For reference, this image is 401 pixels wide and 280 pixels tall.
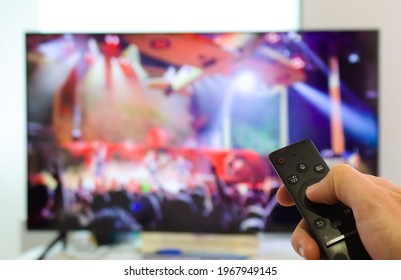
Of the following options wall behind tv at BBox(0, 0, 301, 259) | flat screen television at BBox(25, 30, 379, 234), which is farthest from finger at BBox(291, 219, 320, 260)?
wall behind tv at BBox(0, 0, 301, 259)

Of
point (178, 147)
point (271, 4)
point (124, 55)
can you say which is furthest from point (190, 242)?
point (271, 4)

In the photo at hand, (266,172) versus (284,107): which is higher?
(284,107)

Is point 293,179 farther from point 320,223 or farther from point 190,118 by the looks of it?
point 190,118

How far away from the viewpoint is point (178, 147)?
1.12 m

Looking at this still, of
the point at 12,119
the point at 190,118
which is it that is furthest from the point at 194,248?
the point at 12,119

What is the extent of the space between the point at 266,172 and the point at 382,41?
41 cm

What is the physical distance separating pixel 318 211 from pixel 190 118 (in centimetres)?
63

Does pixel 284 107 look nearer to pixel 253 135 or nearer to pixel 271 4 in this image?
pixel 253 135

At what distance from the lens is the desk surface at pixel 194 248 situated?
114cm

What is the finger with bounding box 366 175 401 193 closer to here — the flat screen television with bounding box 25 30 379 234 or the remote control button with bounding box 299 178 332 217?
the remote control button with bounding box 299 178 332 217

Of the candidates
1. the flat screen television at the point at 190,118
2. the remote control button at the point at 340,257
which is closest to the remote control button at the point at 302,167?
the remote control button at the point at 340,257

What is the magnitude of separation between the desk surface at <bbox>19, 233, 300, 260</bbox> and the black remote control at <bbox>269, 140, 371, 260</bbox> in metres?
0.61

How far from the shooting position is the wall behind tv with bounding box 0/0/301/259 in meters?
1.20

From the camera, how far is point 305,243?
525mm
